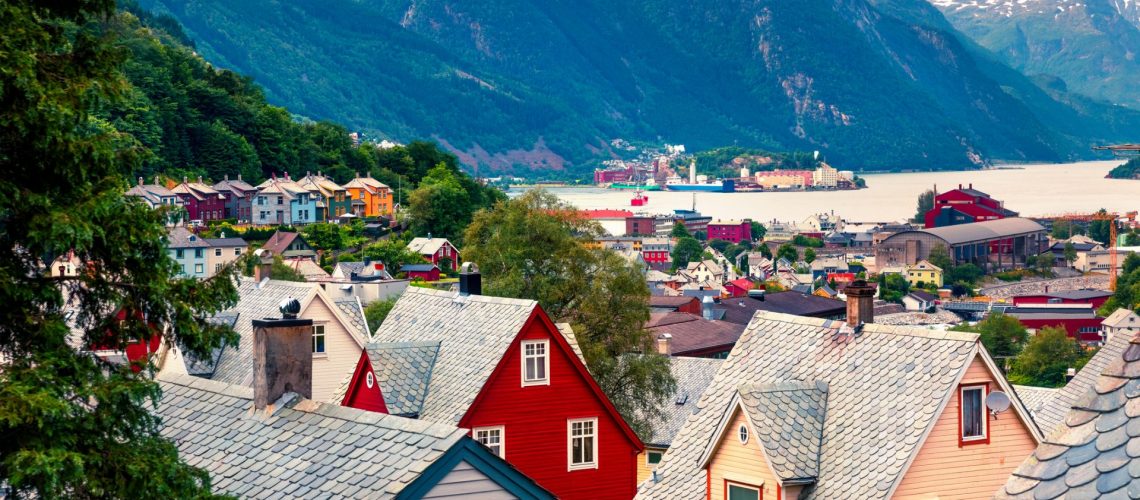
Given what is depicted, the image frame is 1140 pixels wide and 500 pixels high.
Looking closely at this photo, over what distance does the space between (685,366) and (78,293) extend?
39493mm

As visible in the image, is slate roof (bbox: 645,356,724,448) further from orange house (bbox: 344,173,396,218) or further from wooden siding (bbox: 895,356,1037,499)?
orange house (bbox: 344,173,396,218)

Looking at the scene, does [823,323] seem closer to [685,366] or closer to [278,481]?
[278,481]

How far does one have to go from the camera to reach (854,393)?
2291cm

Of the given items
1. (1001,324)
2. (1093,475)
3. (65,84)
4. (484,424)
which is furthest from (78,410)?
(1001,324)

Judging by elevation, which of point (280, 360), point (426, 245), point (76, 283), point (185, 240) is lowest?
point (280, 360)

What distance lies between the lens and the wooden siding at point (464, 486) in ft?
48.5

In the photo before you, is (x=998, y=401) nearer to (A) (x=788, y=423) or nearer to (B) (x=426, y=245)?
(A) (x=788, y=423)

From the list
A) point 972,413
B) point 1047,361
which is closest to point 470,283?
point 972,413

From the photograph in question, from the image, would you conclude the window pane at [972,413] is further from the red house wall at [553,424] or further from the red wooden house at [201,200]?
the red wooden house at [201,200]

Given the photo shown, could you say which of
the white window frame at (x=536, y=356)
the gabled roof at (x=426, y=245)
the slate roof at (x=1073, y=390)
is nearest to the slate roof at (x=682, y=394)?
the white window frame at (x=536, y=356)

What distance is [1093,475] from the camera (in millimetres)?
7812

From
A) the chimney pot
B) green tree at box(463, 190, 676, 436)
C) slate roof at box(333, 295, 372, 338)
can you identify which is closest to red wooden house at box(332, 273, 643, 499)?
slate roof at box(333, 295, 372, 338)

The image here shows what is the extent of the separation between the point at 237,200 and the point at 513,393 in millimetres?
137353

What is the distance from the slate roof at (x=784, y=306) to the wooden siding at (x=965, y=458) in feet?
311
